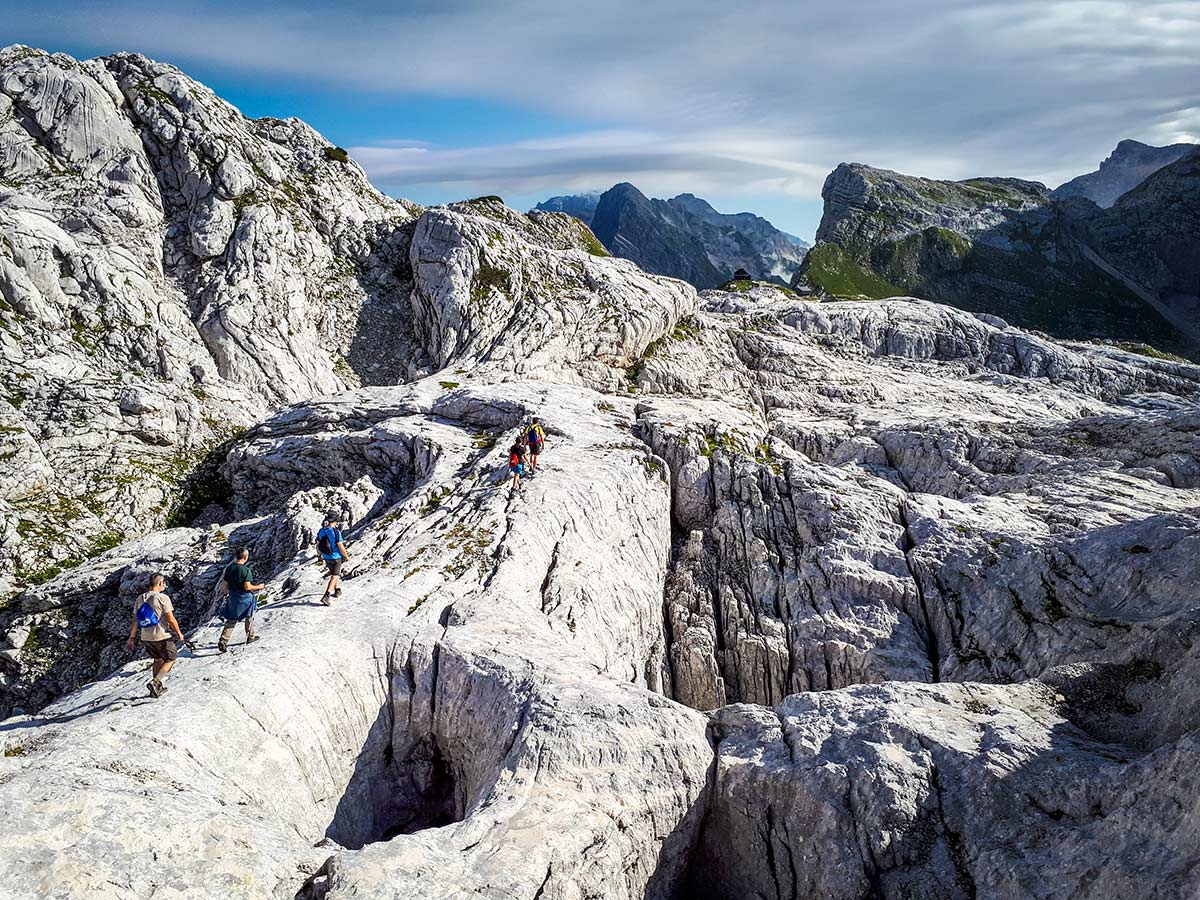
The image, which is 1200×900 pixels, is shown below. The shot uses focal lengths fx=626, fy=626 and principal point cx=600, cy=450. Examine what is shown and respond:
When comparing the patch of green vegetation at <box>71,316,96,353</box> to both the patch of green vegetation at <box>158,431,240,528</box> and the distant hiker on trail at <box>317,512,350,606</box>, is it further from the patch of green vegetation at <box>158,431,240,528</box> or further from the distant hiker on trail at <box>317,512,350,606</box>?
the distant hiker on trail at <box>317,512,350,606</box>

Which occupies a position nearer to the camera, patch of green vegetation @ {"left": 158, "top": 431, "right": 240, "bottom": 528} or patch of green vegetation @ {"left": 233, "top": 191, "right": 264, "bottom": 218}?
patch of green vegetation @ {"left": 158, "top": 431, "right": 240, "bottom": 528}

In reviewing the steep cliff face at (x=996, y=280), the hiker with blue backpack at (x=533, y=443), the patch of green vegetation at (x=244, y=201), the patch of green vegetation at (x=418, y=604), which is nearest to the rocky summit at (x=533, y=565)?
the patch of green vegetation at (x=418, y=604)

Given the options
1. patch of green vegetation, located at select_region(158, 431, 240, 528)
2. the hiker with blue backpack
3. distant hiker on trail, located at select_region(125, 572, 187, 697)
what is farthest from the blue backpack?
patch of green vegetation, located at select_region(158, 431, 240, 528)

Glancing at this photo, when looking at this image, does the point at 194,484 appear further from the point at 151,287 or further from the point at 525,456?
the point at 525,456

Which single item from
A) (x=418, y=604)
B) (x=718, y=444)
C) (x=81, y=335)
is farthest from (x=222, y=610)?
(x=81, y=335)

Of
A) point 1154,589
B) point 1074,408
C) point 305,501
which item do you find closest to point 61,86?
point 305,501

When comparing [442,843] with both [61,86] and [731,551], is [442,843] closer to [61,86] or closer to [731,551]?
[731,551]
